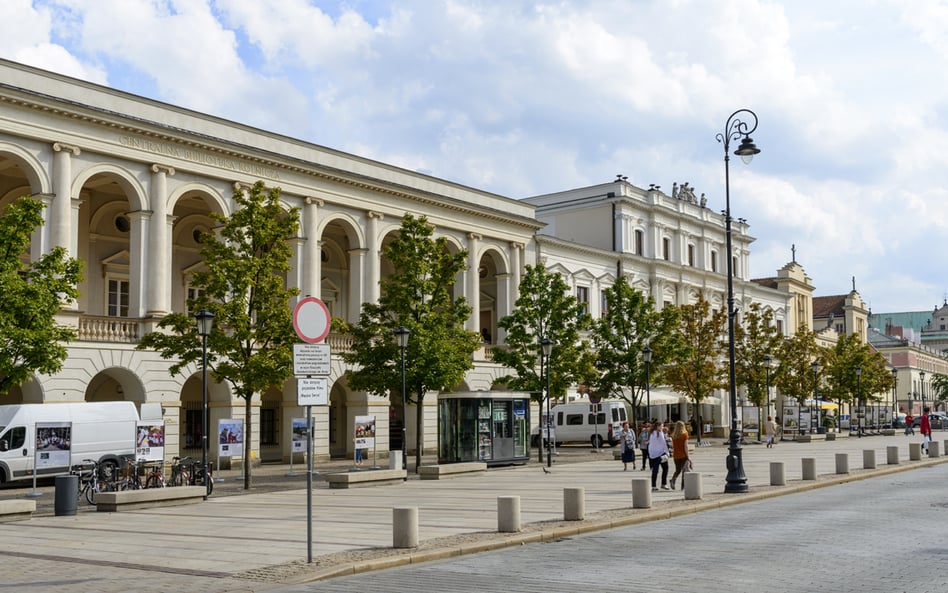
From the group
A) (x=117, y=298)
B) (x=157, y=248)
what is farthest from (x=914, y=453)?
(x=117, y=298)

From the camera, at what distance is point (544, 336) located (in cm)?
4591

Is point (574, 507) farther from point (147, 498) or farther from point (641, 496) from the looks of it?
point (147, 498)

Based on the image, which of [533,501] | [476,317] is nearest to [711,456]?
[476,317]

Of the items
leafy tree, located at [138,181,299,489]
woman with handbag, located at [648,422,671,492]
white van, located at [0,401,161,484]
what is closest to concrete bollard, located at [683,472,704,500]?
woman with handbag, located at [648,422,671,492]

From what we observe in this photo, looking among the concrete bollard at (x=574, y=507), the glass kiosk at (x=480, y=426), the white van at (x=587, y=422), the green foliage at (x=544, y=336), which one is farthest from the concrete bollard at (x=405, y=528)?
the white van at (x=587, y=422)

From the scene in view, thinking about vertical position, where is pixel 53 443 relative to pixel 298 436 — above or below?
above

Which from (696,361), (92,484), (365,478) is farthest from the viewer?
(696,361)

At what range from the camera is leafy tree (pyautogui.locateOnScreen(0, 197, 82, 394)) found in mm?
24453

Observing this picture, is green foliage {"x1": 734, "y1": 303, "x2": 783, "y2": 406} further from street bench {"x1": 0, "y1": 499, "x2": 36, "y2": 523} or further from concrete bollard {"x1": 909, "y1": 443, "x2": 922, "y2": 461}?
street bench {"x1": 0, "y1": 499, "x2": 36, "y2": 523}

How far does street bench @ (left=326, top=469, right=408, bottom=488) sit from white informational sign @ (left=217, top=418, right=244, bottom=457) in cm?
357

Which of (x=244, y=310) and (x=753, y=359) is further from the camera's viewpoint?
(x=753, y=359)

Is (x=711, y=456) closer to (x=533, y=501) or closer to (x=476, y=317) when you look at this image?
(x=476, y=317)

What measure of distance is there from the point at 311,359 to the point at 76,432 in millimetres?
20600

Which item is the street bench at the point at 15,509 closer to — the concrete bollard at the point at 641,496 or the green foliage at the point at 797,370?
the concrete bollard at the point at 641,496
